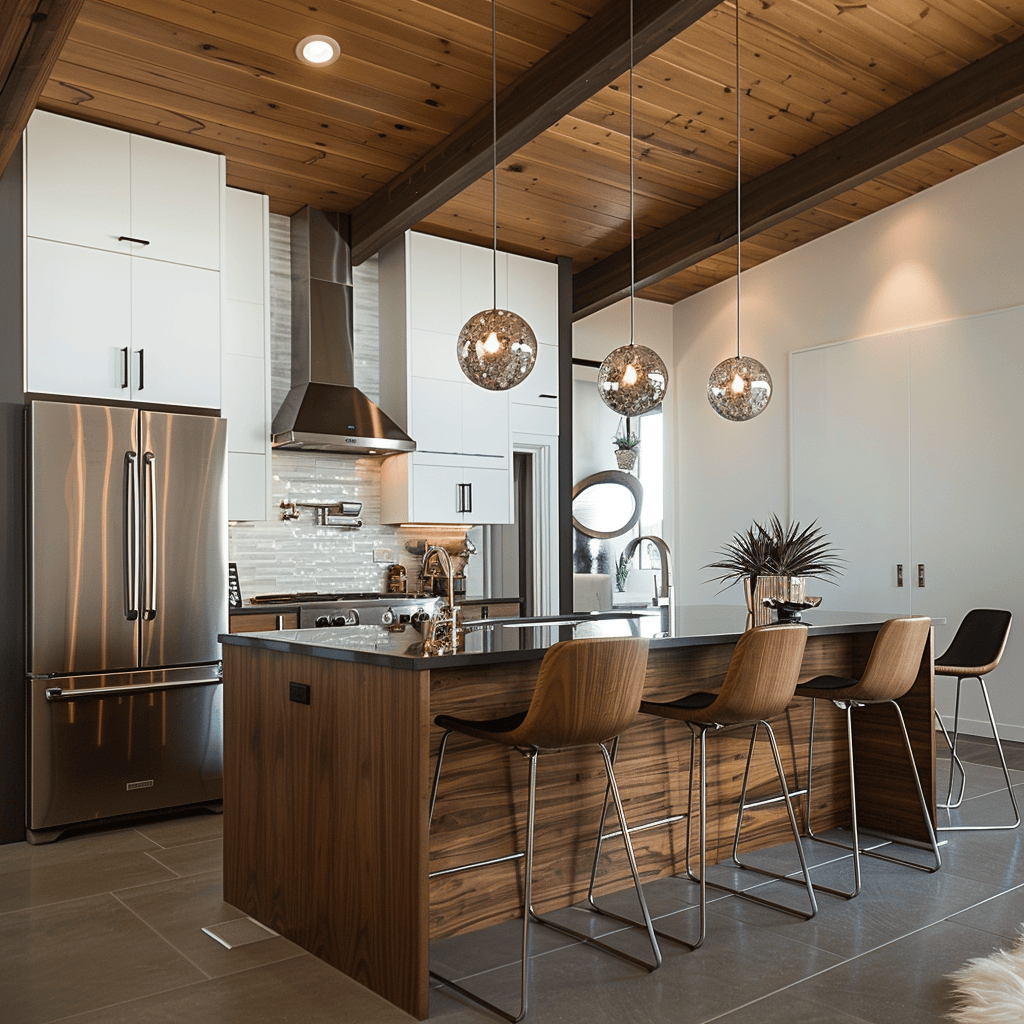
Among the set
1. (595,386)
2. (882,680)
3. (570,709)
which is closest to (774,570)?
(882,680)

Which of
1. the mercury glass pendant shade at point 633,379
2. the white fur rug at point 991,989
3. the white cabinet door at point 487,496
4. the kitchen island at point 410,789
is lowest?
the white fur rug at point 991,989

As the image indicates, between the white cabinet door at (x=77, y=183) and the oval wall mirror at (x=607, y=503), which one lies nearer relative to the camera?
the white cabinet door at (x=77, y=183)

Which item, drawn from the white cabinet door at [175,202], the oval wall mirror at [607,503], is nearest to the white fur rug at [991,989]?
the white cabinet door at [175,202]

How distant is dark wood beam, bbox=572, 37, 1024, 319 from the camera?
5.25 m

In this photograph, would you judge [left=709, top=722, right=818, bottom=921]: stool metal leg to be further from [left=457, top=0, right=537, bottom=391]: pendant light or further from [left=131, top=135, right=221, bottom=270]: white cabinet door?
[left=131, top=135, right=221, bottom=270]: white cabinet door

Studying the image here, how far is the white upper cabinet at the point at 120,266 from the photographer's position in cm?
438

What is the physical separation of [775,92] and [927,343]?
2167mm

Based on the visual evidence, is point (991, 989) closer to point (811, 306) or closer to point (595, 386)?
point (811, 306)

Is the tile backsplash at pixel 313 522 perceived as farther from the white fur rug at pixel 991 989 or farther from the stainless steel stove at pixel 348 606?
the white fur rug at pixel 991 989

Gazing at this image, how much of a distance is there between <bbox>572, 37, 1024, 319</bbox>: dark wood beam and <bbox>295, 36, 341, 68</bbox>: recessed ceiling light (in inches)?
123

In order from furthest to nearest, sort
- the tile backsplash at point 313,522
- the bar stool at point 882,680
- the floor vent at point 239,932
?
the tile backsplash at point 313,522 → the bar stool at point 882,680 → the floor vent at point 239,932

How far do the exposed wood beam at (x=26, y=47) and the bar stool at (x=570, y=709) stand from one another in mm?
2436

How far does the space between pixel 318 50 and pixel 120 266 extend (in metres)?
1.35

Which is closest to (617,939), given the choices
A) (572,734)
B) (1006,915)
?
(572,734)
